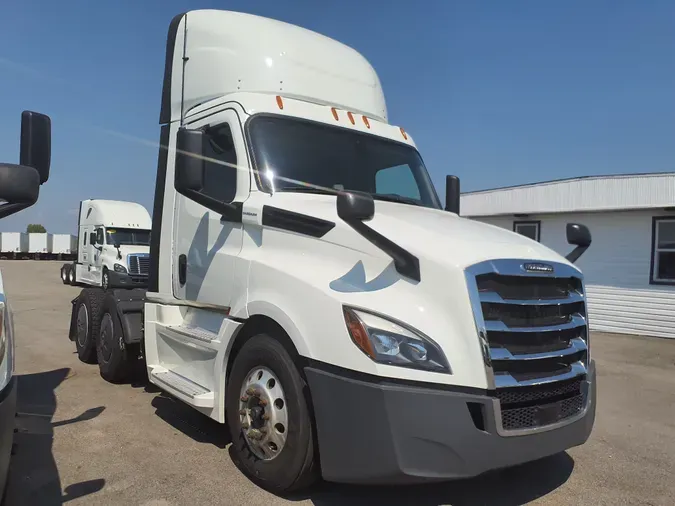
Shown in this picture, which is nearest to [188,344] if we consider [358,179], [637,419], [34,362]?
[358,179]

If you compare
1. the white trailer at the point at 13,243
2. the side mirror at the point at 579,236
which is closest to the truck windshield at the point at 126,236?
the side mirror at the point at 579,236

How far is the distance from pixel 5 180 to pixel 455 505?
3290mm

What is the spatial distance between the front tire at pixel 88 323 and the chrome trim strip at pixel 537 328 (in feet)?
17.5

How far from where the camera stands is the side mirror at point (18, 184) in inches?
110

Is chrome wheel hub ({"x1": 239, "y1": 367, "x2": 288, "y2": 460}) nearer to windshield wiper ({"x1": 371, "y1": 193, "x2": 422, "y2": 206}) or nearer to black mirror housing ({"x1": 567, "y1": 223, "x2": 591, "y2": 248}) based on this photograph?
windshield wiper ({"x1": 371, "y1": 193, "x2": 422, "y2": 206})

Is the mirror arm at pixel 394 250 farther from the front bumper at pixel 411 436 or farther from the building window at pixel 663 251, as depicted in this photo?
the building window at pixel 663 251

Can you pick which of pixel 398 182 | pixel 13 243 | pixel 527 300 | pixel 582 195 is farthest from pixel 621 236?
pixel 13 243

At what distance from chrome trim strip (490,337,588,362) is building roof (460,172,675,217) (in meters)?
9.82

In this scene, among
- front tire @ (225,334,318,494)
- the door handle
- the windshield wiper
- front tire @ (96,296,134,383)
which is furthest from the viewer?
front tire @ (96,296,134,383)

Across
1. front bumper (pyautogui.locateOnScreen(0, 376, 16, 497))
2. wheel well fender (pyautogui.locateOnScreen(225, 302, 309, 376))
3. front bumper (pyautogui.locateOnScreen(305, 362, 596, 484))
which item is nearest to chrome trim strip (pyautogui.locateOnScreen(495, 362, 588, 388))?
front bumper (pyautogui.locateOnScreen(305, 362, 596, 484))

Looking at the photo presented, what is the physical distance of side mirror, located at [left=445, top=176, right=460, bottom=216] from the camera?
19.1ft

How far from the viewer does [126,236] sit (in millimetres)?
19766

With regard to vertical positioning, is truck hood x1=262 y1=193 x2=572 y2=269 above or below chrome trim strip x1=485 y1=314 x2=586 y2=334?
above

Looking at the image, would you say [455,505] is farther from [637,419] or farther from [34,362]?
[34,362]
